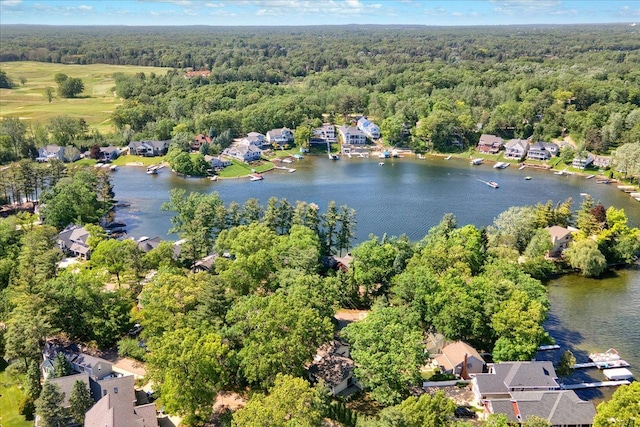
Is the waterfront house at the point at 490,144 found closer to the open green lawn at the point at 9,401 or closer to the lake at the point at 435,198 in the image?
the lake at the point at 435,198

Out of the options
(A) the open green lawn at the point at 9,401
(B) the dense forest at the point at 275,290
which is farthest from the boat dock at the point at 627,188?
(A) the open green lawn at the point at 9,401

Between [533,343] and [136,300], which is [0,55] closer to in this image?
[136,300]

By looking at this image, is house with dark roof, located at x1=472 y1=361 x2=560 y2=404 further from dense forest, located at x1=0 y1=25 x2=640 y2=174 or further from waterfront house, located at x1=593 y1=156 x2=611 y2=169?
waterfront house, located at x1=593 y1=156 x2=611 y2=169

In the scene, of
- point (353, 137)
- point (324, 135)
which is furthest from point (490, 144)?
point (324, 135)

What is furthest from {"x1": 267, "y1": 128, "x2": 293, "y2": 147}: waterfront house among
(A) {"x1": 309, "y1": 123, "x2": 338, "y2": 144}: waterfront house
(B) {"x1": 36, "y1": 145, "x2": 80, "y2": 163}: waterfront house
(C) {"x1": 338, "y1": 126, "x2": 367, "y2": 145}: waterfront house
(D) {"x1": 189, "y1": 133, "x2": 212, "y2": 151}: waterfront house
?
(B) {"x1": 36, "y1": 145, "x2": 80, "y2": 163}: waterfront house

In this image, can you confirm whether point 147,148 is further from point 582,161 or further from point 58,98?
point 582,161
